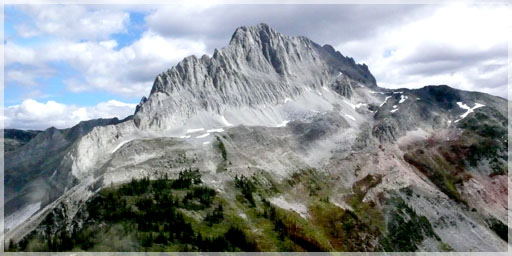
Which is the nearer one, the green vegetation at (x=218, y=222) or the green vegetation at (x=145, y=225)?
the green vegetation at (x=145, y=225)

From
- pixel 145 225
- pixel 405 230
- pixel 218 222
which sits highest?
pixel 145 225

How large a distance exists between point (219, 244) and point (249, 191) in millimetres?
40805

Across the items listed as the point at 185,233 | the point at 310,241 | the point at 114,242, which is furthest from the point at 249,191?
the point at 114,242

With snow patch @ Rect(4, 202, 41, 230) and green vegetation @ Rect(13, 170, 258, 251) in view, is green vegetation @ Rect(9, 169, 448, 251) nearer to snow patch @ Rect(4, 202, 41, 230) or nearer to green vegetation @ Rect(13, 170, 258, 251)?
green vegetation @ Rect(13, 170, 258, 251)

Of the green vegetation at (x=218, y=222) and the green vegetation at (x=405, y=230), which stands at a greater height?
the green vegetation at (x=218, y=222)

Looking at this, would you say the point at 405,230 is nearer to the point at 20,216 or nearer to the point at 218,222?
the point at 218,222

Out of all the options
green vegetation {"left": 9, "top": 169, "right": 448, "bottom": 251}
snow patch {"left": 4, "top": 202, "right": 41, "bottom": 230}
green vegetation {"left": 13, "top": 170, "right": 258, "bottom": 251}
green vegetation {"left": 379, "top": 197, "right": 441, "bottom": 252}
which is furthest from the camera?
green vegetation {"left": 379, "top": 197, "right": 441, "bottom": 252}

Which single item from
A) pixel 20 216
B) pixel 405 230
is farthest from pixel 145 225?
pixel 405 230

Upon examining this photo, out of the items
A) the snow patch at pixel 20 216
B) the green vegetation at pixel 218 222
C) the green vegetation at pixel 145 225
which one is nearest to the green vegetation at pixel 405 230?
the green vegetation at pixel 218 222

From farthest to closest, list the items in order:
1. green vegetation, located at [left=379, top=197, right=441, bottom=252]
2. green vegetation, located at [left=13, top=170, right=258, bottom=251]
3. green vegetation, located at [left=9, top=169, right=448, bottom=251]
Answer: green vegetation, located at [left=379, top=197, right=441, bottom=252] → green vegetation, located at [left=9, top=169, right=448, bottom=251] → green vegetation, located at [left=13, top=170, right=258, bottom=251]

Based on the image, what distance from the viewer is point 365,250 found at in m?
172

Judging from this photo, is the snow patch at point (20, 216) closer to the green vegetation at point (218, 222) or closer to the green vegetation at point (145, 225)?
the green vegetation at point (218, 222)

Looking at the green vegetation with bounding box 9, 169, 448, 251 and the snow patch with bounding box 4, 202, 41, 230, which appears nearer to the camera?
the green vegetation with bounding box 9, 169, 448, 251

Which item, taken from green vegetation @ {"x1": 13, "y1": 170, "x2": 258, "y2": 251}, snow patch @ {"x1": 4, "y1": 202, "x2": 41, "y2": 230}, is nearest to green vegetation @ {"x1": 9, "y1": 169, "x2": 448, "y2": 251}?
green vegetation @ {"x1": 13, "y1": 170, "x2": 258, "y2": 251}
